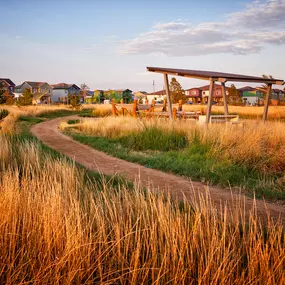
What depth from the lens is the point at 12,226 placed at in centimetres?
298

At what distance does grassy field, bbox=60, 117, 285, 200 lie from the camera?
21.0 ft

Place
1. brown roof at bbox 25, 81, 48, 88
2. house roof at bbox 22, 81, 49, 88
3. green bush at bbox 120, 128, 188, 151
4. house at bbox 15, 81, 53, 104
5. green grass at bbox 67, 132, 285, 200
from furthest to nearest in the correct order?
brown roof at bbox 25, 81, 48, 88
house roof at bbox 22, 81, 49, 88
house at bbox 15, 81, 53, 104
green bush at bbox 120, 128, 188, 151
green grass at bbox 67, 132, 285, 200

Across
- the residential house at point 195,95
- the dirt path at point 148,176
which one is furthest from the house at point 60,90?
the dirt path at point 148,176

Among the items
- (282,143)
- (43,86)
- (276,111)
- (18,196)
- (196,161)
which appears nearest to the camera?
(18,196)

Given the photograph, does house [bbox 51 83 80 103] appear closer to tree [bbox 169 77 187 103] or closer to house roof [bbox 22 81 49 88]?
house roof [bbox 22 81 49 88]

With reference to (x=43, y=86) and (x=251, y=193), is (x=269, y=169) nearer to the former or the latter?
(x=251, y=193)

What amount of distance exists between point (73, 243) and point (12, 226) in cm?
68

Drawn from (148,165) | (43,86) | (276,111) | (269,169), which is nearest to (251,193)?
(269,169)

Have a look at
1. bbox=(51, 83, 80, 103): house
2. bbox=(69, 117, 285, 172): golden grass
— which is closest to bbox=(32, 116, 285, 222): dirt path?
bbox=(69, 117, 285, 172): golden grass

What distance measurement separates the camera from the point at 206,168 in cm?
702

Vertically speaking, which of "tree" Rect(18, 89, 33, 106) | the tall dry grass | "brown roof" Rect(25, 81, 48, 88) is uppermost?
"brown roof" Rect(25, 81, 48, 88)

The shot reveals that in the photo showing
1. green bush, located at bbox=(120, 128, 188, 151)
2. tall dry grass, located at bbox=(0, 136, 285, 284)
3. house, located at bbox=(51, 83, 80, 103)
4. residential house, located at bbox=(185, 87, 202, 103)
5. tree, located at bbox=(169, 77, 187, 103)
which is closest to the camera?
tall dry grass, located at bbox=(0, 136, 285, 284)

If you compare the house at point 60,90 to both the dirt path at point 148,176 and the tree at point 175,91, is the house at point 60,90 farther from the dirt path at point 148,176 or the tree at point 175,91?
the dirt path at point 148,176

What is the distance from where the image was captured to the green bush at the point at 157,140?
10.1m
